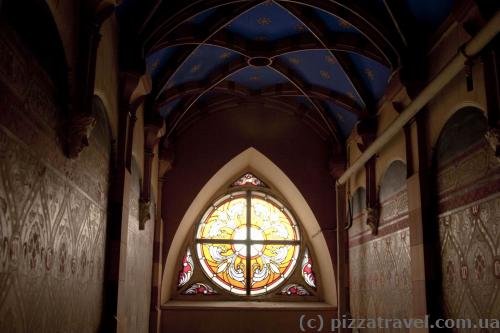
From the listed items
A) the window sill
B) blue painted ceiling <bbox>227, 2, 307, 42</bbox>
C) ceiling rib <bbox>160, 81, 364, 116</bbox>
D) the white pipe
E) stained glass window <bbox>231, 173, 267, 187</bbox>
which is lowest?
the window sill

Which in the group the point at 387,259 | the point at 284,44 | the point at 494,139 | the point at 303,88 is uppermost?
the point at 284,44

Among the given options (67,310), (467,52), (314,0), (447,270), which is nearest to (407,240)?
(447,270)

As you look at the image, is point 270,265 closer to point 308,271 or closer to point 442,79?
point 308,271

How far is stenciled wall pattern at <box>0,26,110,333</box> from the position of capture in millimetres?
3303

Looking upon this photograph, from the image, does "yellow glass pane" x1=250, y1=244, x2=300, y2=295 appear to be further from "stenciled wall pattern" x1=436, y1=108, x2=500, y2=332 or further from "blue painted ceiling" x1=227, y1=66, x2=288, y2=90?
"stenciled wall pattern" x1=436, y1=108, x2=500, y2=332

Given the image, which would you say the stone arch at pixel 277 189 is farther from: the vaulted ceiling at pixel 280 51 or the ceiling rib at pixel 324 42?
the ceiling rib at pixel 324 42

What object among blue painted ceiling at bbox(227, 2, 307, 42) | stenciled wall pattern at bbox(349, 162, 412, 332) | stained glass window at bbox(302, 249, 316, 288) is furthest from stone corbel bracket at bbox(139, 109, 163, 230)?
stained glass window at bbox(302, 249, 316, 288)

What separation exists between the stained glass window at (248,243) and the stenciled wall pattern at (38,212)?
241 inches

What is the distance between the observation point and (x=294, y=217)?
11.7 m

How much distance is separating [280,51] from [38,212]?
553 cm

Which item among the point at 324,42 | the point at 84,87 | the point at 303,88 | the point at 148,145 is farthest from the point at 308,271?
the point at 84,87

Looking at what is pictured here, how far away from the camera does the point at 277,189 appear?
38.4 ft

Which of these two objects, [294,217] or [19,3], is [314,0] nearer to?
[19,3]

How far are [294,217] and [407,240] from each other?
4995mm
